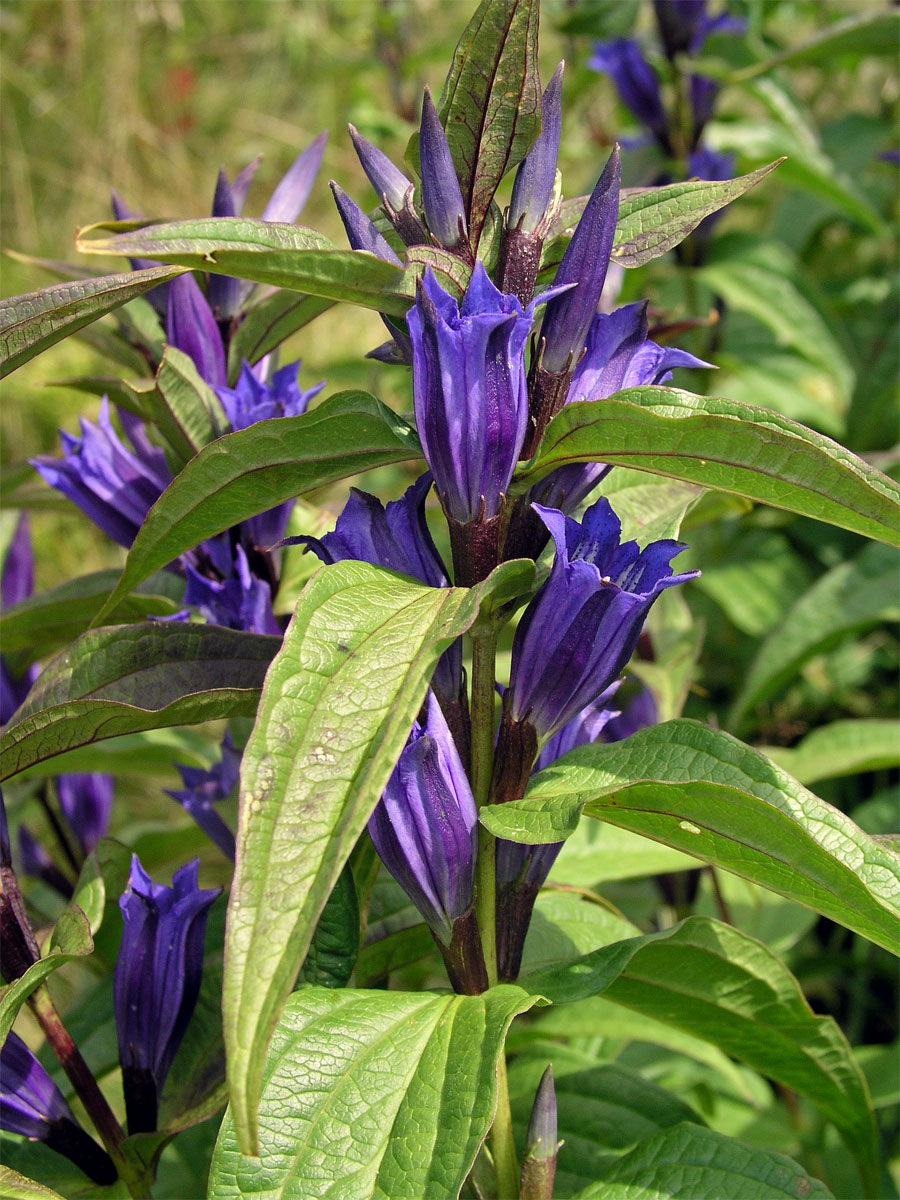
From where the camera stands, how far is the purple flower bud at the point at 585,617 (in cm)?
74

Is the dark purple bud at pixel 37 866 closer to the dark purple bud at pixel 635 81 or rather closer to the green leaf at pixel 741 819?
the green leaf at pixel 741 819

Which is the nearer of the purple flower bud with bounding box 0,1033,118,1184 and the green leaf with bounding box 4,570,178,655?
the purple flower bud with bounding box 0,1033,118,1184

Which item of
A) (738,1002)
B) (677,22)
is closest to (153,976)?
(738,1002)

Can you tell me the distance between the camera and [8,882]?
2.74ft

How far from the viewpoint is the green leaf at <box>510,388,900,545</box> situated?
1.98 feet

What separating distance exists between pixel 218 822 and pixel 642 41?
1886mm

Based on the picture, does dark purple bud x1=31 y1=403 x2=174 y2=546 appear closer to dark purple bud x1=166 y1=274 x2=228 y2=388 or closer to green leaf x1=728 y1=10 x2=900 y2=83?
dark purple bud x1=166 y1=274 x2=228 y2=388

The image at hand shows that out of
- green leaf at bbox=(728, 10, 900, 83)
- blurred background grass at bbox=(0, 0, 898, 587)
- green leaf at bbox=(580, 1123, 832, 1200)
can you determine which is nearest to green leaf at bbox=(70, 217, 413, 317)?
green leaf at bbox=(580, 1123, 832, 1200)

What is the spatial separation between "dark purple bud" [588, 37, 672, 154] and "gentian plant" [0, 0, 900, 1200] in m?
1.36

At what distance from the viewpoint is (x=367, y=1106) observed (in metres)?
0.70

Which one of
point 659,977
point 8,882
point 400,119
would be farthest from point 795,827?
point 400,119

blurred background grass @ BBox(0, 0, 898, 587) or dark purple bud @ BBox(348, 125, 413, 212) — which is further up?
blurred background grass @ BBox(0, 0, 898, 587)

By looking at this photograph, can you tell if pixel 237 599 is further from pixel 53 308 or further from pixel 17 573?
pixel 17 573

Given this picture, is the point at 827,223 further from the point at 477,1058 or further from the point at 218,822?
the point at 477,1058
